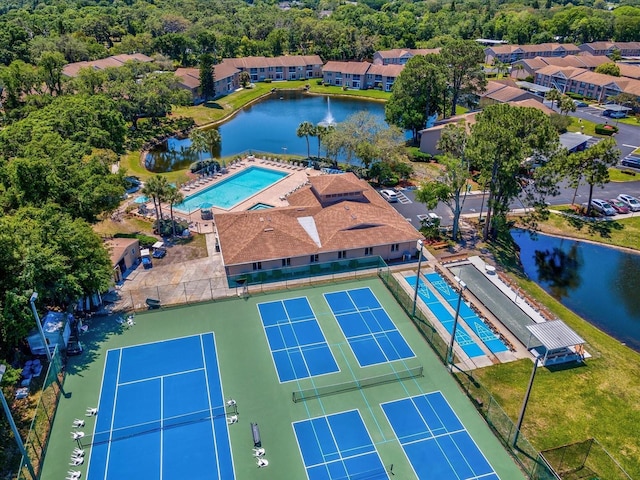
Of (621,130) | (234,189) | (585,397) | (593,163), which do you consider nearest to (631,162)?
(621,130)

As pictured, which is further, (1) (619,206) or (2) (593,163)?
(1) (619,206)

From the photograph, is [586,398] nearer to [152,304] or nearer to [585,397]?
[585,397]

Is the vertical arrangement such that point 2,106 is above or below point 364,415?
above

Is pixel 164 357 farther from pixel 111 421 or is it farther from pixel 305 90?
pixel 305 90

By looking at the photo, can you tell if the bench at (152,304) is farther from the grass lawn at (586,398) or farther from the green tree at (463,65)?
the green tree at (463,65)

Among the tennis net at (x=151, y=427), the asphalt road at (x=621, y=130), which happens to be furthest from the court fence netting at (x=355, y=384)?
the asphalt road at (x=621, y=130)

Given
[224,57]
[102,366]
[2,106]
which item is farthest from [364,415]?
[224,57]
